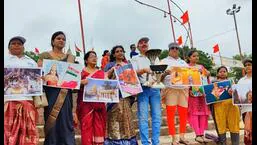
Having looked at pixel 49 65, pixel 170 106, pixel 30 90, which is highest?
pixel 49 65

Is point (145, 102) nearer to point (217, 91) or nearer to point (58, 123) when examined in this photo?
point (217, 91)

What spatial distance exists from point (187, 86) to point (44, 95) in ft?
7.54

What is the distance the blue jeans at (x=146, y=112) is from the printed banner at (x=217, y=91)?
2.84 ft

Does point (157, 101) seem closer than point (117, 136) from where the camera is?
No

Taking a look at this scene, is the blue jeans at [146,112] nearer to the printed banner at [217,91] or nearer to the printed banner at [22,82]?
the printed banner at [217,91]

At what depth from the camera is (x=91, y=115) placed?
451cm

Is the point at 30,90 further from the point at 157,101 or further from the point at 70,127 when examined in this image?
the point at 157,101

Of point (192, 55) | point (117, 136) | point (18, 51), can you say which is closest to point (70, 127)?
point (117, 136)

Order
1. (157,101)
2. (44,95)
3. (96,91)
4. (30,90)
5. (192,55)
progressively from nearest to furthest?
(30,90), (44,95), (96,91), (157,101), (192,55)

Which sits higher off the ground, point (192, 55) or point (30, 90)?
point (192, 55)

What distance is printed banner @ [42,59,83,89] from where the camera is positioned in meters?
4.01

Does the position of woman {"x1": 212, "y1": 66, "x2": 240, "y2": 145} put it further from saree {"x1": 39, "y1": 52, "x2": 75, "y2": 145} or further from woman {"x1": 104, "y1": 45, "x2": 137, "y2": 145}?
saree {"x1": 39, "y1": 52, "x2": 75, "y2": 145}
